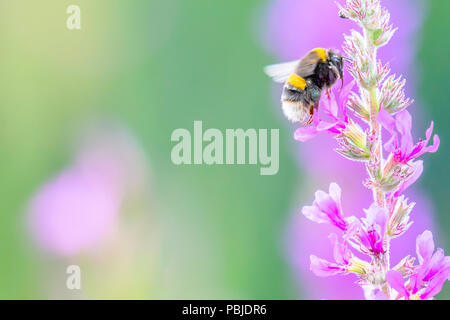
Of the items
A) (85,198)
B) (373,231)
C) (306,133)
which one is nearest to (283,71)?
(306,133)

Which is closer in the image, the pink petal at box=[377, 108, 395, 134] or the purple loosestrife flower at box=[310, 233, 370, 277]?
the pink petal at box=[377, 108, 395, 134]

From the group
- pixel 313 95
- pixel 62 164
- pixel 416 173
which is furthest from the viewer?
pixel 62 164

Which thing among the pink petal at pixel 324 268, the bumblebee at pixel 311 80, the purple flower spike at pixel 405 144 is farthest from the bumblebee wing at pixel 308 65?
the pink petal at pixel 324 268

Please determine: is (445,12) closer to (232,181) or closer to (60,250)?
(232,181)

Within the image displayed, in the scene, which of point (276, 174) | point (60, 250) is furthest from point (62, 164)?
point (276, 174)

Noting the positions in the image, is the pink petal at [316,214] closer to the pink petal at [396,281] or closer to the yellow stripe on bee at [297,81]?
the pink petal at [396,281]

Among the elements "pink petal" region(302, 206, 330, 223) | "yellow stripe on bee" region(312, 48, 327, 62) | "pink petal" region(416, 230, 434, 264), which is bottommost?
"pink petal" region(416, 230, 434, 264)

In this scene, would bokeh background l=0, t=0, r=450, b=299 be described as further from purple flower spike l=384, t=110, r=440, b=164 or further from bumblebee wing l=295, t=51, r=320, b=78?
purple flower spike l=384, t=110, r=440, b=164

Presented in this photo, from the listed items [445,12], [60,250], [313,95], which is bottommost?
[60,250]

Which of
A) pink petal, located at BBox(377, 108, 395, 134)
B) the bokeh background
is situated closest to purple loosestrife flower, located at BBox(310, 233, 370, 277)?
pink petal, located at BBox(377, 108, 395, 134)
